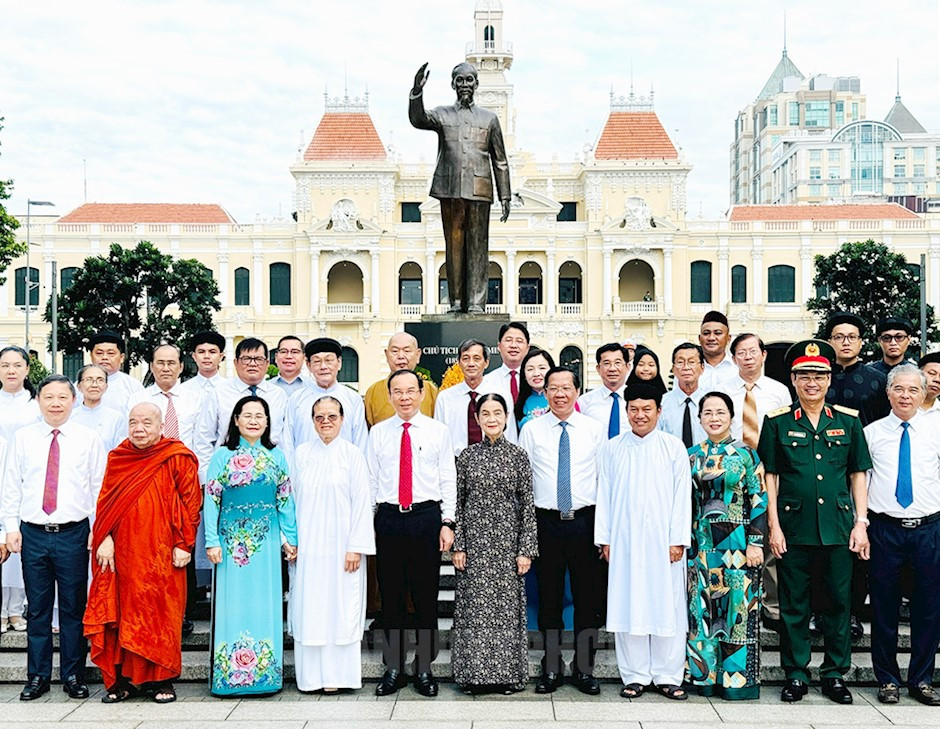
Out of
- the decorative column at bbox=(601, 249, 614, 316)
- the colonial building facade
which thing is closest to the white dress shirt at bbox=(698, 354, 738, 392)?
the colonial building facade

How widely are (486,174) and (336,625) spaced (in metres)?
4.51

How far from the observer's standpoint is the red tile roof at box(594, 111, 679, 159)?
4597 centimetres

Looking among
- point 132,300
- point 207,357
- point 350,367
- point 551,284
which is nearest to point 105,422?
point 207,357

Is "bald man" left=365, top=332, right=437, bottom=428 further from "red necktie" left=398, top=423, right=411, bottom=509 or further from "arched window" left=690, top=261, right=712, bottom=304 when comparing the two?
"arched window" left=690, top=261, right=712, bottom=304

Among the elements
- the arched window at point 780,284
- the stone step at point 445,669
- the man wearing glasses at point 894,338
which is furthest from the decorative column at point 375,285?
the stone step at point 445,669

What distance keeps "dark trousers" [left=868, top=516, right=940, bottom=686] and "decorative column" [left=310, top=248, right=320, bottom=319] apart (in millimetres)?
39575

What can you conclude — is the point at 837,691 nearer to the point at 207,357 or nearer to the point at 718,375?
the point at 718,375

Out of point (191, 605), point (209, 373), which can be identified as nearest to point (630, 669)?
point (191, 605)

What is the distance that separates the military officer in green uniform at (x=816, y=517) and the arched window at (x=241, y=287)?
41.2 meters

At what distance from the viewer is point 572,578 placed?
572 cm

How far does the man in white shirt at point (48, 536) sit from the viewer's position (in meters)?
5.59

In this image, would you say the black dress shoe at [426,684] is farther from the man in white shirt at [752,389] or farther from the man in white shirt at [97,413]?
the man in white shirt at [97,413]

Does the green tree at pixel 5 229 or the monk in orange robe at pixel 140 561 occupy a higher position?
the green tree at pixel 5 229

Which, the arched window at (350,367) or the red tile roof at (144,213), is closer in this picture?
the arched window at (350,367)
